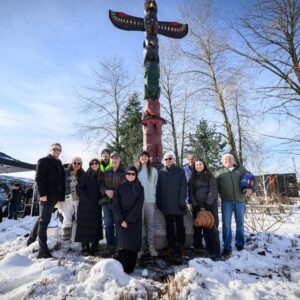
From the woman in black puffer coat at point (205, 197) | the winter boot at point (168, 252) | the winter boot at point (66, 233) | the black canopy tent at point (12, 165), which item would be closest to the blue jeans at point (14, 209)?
the black canopy tent at point (12, 165)

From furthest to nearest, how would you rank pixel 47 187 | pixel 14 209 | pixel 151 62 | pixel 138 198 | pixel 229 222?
pixel 14 209, pixel 151 62, pixel 229 222, pixel 47 187, pixel 138 198

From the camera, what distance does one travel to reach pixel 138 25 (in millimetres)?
9414

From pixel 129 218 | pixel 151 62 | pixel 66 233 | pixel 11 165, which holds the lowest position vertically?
pixel 66 233

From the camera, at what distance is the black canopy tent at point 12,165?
1342cm

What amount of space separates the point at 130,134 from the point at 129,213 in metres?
15.1

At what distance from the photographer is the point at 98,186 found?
5.04 m

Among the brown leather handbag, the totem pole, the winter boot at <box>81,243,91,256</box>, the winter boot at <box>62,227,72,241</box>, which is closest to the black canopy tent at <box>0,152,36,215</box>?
the winter boot at <box>62,227,72,241</box>

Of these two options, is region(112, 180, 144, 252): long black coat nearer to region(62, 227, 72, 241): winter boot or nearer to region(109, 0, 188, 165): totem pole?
region(62, 227, 72, 241): winter boot

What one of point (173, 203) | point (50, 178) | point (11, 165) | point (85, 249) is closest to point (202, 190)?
point (173, 203)

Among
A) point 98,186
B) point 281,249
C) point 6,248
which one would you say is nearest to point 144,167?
point 98,186

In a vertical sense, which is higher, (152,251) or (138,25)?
(138,25)

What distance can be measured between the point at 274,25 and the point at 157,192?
13.2 feet

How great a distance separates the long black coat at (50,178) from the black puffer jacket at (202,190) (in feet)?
8.58

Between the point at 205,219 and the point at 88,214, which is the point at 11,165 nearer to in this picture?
the point at 88,214
